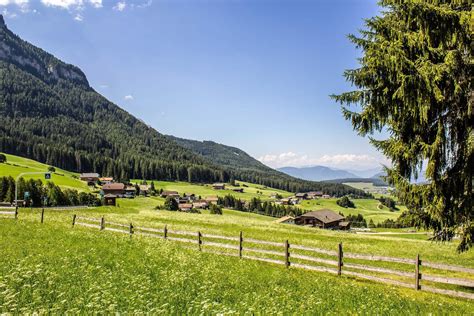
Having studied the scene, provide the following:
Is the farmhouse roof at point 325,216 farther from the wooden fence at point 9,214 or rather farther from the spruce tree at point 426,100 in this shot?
the spruce tree at point 426,100

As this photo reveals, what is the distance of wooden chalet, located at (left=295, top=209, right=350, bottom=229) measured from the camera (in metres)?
139

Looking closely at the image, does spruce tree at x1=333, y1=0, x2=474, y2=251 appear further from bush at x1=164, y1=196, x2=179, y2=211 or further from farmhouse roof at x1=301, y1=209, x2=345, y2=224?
farmhouse roof at x1=301, y1=209, x2=345, y2=224

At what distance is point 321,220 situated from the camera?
454 ft

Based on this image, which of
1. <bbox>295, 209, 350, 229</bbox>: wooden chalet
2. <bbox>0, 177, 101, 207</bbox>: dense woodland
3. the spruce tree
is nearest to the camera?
the spruce tree

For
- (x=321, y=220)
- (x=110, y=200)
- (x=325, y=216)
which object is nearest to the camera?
(x=110, y=200)

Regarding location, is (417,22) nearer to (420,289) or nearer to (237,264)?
(420,289)

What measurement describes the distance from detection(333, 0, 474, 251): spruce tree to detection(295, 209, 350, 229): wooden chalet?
5021 inches

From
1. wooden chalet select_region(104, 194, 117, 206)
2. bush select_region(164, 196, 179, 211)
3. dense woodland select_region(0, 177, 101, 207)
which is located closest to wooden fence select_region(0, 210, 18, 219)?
dense woodland select_region(0, 177, 101, 207)

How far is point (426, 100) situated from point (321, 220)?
5153 inches

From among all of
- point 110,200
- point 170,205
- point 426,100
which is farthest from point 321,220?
point 426,100

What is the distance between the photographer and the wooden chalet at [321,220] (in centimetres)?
13912

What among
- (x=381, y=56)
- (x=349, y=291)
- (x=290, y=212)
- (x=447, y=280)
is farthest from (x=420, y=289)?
(x=290, y=212)

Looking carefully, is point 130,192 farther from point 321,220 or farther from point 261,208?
point 321,220

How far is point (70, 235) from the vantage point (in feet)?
84.0
